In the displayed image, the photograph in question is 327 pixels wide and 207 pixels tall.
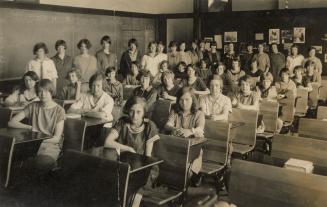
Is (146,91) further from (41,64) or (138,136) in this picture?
(138,136)

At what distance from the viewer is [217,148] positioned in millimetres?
3484

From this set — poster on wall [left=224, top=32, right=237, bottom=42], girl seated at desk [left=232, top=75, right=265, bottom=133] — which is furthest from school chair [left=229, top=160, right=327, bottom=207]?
poster on wall [left=224, top=32, right=237, bottom=42]

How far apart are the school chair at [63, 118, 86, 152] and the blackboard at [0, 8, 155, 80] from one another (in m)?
3.41

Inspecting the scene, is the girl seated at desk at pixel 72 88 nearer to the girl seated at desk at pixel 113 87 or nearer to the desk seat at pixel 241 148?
the girl seated at desk at pixel 113 87

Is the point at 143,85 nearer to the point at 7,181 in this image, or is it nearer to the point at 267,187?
the point at 7,181

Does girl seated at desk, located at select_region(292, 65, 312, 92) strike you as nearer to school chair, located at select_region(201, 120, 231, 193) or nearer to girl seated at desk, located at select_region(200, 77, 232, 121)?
girl seated at desk, located at select_region(200, 77, 232, 121)

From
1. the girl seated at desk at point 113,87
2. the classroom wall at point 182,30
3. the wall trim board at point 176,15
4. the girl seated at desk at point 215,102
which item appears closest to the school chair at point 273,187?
the girl seated at desk at point 215,102

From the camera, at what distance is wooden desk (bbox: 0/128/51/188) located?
3.16 meters

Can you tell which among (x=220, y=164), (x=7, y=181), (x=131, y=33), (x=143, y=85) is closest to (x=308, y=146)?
(x=220, y=164)

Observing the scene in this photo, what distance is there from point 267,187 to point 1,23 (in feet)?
17.7

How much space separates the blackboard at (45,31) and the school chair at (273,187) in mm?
4998

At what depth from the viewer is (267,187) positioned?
2197 millimetres

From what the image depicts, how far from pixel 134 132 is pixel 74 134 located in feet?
1.89

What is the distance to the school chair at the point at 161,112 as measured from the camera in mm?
4492
